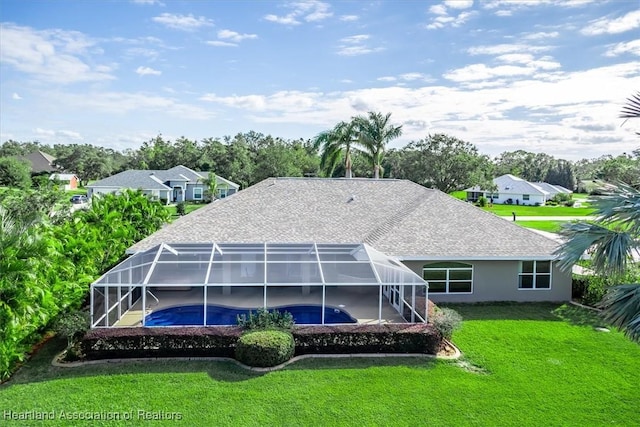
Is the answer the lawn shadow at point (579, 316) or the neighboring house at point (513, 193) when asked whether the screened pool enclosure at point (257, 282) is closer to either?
the lawn shadow at point (579, 316)

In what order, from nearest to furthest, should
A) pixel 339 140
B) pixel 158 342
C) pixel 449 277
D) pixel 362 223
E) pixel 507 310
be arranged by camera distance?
pixel 158 342 < pixel 507 310 < pixel 449 277 < pixel 362 223 < pixel 339 140

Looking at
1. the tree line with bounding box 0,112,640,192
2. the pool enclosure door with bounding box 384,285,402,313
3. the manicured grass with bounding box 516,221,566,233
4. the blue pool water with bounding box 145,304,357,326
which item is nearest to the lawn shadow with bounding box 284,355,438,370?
the blue pool water with bounding box 145,304,357,326

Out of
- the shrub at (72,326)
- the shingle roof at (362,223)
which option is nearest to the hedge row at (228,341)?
the shrub at (72,326)

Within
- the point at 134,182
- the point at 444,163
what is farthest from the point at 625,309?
the point at 134,182

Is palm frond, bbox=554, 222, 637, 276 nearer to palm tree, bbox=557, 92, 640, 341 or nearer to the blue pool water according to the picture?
palm tree, bbox=557, 92, 640, 341

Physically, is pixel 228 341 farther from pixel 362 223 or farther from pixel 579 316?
pixel 579 316

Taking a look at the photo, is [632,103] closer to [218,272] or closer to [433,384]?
[433,384]

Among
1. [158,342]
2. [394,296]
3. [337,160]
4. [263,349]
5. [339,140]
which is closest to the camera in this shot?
[263,349]

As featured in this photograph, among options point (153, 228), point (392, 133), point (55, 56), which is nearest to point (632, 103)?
point (55, 56)
